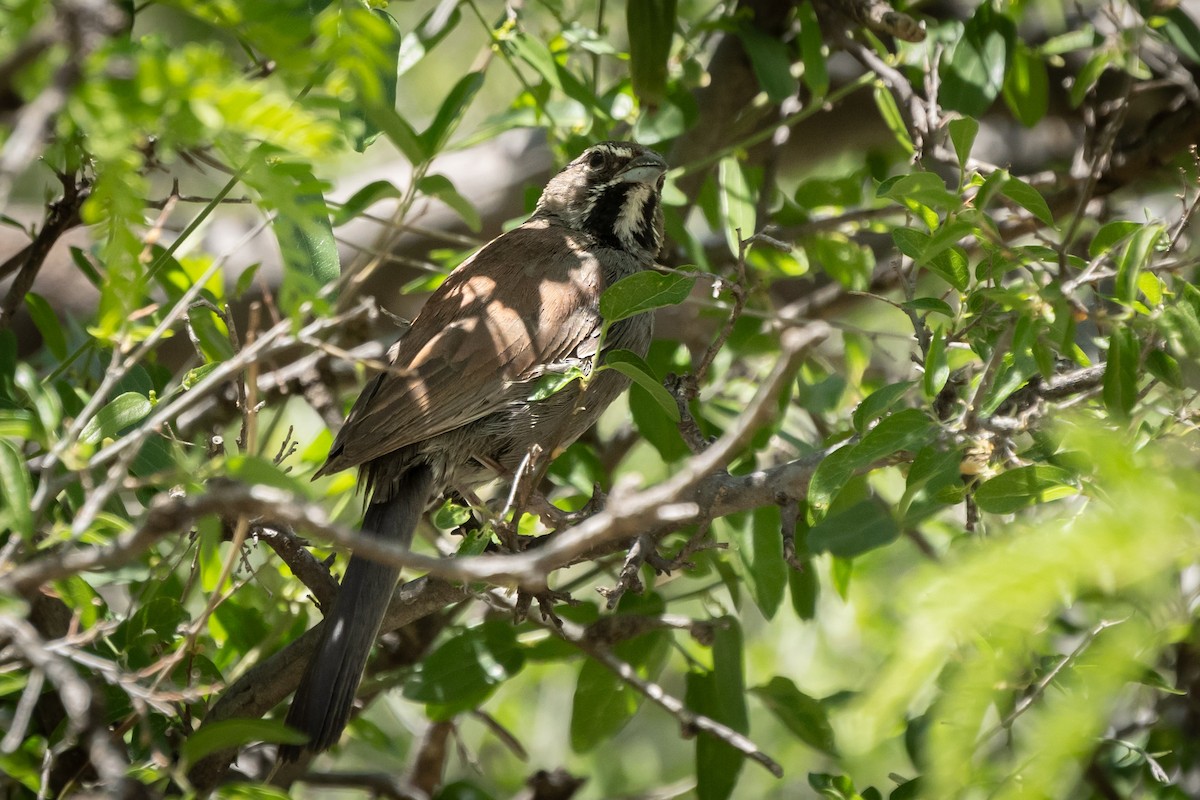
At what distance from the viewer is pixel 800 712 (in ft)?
10.8

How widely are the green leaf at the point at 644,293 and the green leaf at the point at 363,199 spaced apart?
1244 millimetres

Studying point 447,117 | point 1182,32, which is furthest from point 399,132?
point 1182,32

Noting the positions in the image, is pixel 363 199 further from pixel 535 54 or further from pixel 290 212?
pixel 290 212

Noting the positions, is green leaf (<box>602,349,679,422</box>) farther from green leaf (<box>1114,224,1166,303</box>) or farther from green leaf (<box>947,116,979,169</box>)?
green leaf (<box>1114,224,1166,303</box>)

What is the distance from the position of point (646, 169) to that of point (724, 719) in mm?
1882

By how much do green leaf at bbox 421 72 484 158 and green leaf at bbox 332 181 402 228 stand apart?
0.27 meters

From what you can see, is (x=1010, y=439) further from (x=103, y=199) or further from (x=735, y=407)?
(x=103, y=199)

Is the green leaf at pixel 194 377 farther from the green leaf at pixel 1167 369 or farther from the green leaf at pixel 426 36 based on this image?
the green leaf at pixel 1167 369

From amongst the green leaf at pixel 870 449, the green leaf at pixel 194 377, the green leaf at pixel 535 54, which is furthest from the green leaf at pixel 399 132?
the green leaf at pixel 870 449

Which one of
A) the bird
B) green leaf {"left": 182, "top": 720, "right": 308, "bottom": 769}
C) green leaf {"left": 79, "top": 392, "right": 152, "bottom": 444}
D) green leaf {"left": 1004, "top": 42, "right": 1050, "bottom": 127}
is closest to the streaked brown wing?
the bird

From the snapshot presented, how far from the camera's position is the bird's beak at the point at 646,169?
404 cm

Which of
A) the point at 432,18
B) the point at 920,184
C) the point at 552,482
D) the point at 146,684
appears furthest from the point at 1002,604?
the point at 432,18

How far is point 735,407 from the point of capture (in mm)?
4148

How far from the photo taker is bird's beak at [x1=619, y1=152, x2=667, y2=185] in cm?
404
